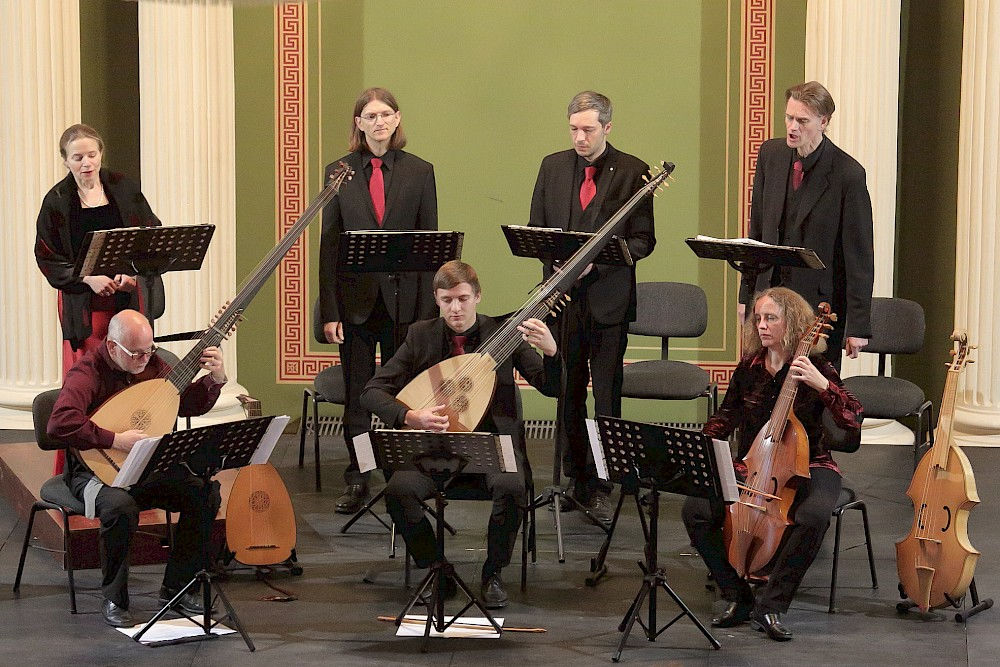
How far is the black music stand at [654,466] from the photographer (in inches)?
174

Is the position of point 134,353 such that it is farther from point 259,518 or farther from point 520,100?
point 520,100

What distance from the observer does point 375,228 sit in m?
6.23

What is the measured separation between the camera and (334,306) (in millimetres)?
6258

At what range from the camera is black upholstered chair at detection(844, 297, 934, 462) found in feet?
20.8

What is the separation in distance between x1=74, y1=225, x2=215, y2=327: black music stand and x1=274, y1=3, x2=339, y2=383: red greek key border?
2531 millimetres

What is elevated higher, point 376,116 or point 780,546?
point 376,116

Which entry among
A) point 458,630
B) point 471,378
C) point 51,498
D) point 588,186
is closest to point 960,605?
point 458,630

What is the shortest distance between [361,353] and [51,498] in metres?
1.65

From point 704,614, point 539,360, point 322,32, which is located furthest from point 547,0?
point 704,614

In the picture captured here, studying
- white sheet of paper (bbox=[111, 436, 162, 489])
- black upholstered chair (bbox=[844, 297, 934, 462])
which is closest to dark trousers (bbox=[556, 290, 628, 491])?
black upholstered chair (bbox=[844, 297, 934, 462])

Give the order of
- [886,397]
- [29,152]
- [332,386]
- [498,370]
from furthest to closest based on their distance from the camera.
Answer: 1. [29,152]
2. [332,386]
3. [886,397]
4. [498,370]

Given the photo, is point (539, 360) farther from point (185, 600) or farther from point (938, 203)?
point (938, 203)

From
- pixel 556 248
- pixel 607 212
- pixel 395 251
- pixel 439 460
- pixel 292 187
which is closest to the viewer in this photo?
pixel 439 460

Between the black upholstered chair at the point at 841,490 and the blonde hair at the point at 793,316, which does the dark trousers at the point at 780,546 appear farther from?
the blonde hair at the point at 793,316
